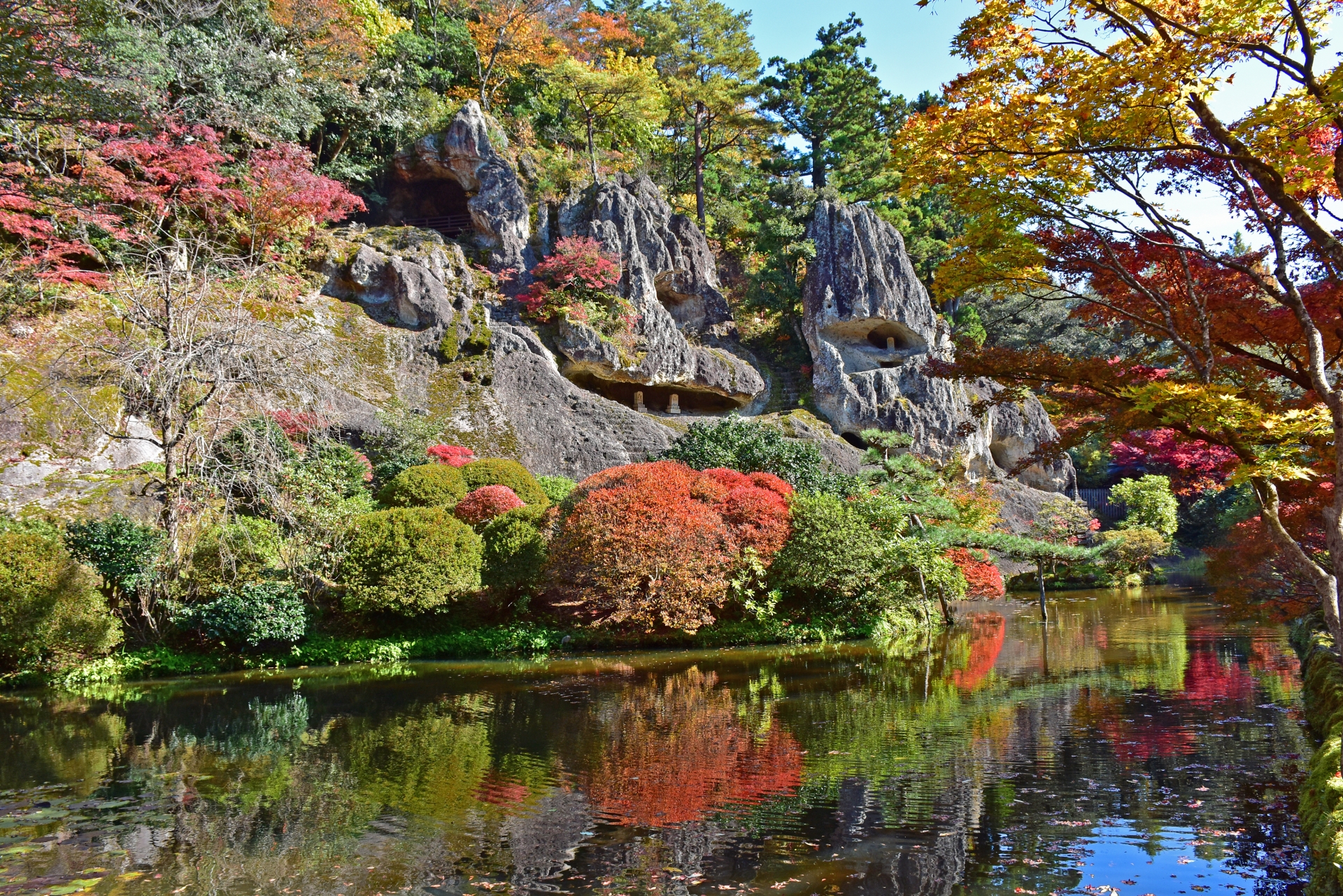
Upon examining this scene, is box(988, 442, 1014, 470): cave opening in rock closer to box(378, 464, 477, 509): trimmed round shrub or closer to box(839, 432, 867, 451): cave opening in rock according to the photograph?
box(839, 432, 867, 451): cave opening in rock

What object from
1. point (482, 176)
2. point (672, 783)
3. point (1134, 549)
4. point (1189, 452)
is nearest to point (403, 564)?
point (672, 783)

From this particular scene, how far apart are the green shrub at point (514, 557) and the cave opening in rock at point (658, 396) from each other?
30.5ft

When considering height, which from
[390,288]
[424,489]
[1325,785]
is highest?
[390,288]

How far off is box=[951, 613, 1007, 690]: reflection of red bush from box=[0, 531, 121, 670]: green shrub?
403 inches

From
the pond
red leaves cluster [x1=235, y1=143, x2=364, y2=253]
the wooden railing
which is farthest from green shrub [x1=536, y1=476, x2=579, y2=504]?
the wooden railing

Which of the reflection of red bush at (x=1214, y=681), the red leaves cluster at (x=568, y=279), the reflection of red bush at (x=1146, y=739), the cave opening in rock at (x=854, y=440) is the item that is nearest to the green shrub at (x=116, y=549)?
the reflection of red bush at (x=1146, y=739)

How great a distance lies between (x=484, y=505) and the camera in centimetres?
1341

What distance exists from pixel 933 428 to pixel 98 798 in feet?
72.1

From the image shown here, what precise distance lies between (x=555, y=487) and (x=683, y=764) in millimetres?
9849

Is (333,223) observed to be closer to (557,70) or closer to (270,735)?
(557,70)

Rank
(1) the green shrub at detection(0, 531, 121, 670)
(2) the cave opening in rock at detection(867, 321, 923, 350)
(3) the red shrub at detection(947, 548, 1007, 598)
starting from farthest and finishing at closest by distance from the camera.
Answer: (2) the cave opening in rock at detection(867, 321, 923, 350)
(3) the red shrub at detection(947, 548, 1007, 598)
(1) the green shrub at detection(0, 531, 121, 670)

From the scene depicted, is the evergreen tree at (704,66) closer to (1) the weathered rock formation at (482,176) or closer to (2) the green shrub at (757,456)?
(1) the weathered rock formation at (482,176)

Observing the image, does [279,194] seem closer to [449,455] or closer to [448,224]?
[448,224]

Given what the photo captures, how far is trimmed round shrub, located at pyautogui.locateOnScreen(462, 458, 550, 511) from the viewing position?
578 inches
